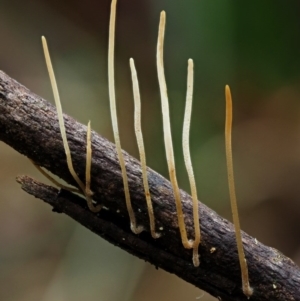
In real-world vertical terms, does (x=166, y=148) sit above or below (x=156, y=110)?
below

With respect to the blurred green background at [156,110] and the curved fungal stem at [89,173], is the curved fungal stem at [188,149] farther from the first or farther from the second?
the blurred green background at [156,110]

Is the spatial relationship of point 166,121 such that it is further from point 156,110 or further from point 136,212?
point 156,110

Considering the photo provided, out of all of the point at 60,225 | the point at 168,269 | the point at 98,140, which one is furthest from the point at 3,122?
the point at 60,225

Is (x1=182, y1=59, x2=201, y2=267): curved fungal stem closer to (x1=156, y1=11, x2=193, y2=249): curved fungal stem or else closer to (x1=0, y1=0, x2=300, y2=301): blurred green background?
(x1=156, y1=11, x2=193, y2=249): curved fungal stem

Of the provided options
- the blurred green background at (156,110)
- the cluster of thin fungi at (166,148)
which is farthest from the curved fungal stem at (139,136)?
the blurred green background at (156,110)

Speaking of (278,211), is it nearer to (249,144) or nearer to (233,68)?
(249,144)

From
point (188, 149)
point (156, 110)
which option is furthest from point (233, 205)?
point (156, 110)
